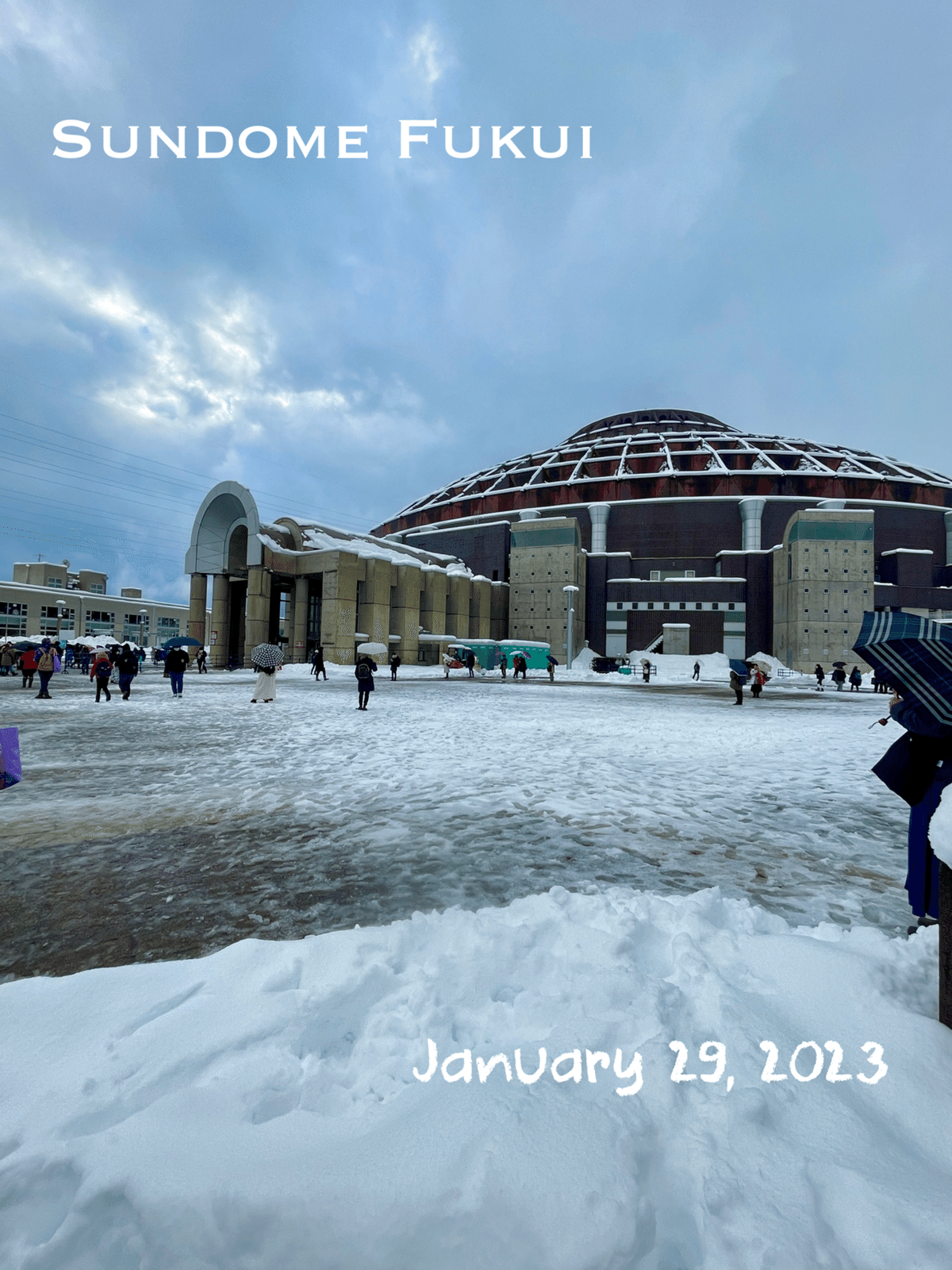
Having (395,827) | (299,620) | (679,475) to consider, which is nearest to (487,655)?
(299,620)

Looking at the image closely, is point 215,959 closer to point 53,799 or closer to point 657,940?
point 657,940

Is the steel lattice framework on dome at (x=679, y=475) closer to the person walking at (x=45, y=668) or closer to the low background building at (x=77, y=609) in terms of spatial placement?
the low background building at (x=77, y=609)

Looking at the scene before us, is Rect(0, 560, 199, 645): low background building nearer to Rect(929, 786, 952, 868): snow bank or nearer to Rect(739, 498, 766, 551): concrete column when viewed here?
Rect(739, 498, 766, 551): concrete column

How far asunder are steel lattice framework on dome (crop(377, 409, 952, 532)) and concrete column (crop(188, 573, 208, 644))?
108 ft

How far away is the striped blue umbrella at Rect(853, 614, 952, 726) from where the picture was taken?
9.23 feet

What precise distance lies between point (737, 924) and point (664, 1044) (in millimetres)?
1352

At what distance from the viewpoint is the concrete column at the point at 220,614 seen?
157ft

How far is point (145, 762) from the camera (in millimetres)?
7945

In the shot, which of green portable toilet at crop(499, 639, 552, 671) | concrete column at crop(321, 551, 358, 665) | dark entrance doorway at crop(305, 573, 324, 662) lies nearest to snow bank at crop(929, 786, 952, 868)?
concrete column at crop(321, 551, 358, 665)

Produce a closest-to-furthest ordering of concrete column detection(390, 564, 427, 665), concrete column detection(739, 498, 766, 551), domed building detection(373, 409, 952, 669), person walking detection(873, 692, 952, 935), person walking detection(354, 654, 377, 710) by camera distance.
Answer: person walking detection(873, 692, 952, 935), person walking detection(354, 654, 377, 710), concrete column detection(390, 564, 427, 665), domed building detection(373, 409, 952, 669), concrete column detection(739, 498, 766, 551)

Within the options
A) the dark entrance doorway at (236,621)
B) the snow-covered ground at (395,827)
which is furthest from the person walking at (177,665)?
the dark entrance doorway at (236,621)

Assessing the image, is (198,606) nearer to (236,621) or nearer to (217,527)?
(236,621)

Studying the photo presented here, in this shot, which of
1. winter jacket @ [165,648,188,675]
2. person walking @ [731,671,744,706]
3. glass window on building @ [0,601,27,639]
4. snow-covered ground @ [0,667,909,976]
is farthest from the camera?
glass window on building @ [0,601,27,639]

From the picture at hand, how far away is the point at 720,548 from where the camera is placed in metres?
58.1
